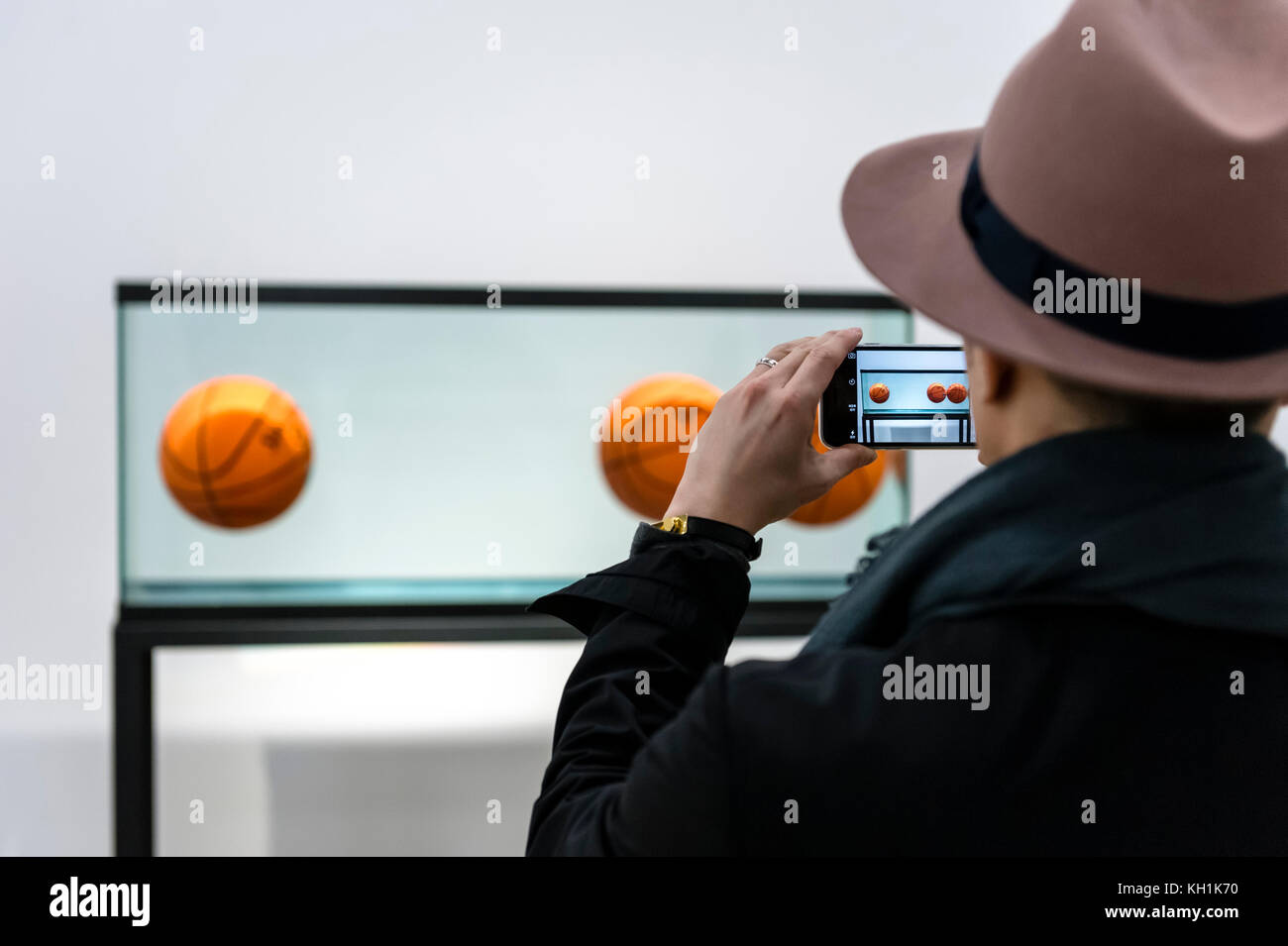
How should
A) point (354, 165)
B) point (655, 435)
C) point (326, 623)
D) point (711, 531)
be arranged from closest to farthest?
point (711, 531), point (655, 435), point (326, 623), point (354, 165)

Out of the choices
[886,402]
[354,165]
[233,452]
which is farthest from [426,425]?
[886,402]

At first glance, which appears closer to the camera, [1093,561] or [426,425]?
[1093,561]

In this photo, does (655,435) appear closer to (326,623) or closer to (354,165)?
(326,623)

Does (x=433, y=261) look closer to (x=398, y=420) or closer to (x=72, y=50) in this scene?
(x=398, y=420)

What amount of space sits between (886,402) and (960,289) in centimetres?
23

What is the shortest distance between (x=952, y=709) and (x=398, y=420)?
4.48 feet

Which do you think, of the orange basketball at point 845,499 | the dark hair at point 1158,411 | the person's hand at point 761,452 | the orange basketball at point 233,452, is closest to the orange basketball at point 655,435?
the orange basketball at point 845,499

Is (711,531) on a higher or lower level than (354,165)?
lower

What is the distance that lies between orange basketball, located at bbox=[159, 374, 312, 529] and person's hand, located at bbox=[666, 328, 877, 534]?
Result: 108 centimetres

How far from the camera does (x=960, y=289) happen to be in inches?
20.0

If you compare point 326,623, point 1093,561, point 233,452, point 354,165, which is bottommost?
point 326,623

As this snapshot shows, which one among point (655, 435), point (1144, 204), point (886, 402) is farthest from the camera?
point (655, 435)
